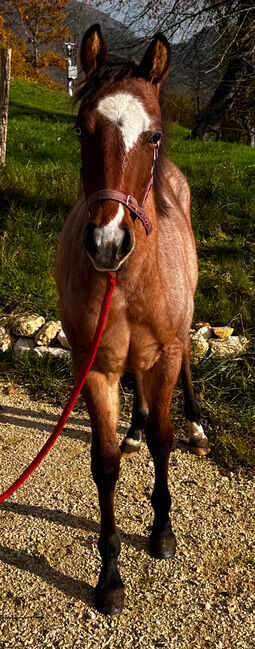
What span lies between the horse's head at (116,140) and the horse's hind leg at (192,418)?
175 centimetres

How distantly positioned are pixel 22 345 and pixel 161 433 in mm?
2337

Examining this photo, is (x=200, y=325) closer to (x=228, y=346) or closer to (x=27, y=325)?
(x=228, y=346)

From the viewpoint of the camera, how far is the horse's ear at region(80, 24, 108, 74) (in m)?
1.99

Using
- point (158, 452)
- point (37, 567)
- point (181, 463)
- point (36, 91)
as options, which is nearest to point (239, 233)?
point (181, 463)

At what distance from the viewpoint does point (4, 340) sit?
4625mm

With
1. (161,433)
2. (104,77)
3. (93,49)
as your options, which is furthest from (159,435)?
(93,49)

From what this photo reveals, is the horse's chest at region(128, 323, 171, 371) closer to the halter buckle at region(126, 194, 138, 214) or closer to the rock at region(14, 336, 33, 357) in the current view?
the halter buckle at region(126, 194, 138, 214)

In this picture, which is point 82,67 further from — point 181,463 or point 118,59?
point 181,463

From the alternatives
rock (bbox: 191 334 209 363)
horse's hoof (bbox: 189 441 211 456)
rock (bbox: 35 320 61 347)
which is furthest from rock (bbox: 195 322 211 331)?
horse's hoof (bbox: 189 441 211 456)

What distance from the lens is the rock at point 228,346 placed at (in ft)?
14.4

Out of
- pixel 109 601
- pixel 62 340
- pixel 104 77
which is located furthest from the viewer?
pixel 62 340

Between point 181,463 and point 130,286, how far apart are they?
1.63 m

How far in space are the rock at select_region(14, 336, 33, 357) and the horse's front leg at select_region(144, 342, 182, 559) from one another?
2.16 meters

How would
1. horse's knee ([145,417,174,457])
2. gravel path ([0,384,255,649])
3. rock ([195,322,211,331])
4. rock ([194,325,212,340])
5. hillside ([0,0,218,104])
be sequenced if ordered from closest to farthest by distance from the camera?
gravel path ([0,384,255,649]) → horse's knee ([145,417,174,457]) → rock ([194,325,212,340]) → rock ([195,322,211,331]) → hillside ([0,0,218,104])
